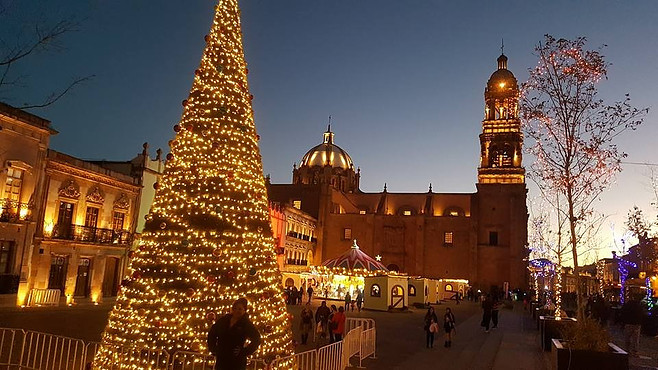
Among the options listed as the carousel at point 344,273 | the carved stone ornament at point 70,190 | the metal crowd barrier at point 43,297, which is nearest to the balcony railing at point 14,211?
the carved stone ornament at point 70,190

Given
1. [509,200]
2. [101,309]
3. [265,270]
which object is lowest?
[101,309]

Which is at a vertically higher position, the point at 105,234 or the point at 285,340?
the point at 105,234

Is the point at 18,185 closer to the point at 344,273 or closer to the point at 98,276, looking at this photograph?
the point at 98,276

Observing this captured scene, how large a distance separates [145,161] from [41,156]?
7.77 metres

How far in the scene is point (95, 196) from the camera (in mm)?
25453

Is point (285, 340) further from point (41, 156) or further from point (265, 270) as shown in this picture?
point (41, 156)

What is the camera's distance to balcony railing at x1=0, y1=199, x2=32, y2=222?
20297mm

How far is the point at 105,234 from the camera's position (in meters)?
26.0

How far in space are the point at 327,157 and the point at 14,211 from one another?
5073 cm

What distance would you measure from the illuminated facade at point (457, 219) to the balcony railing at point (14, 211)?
124 ft

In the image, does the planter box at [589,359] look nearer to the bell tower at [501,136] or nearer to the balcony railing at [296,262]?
the balcony railing at [296,262]

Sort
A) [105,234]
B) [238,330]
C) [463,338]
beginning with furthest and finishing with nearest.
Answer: [105,234] → [463,338] → [238,330]

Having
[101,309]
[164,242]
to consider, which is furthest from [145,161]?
[164,242]

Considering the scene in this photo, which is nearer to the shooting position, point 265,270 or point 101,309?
point 265,270
